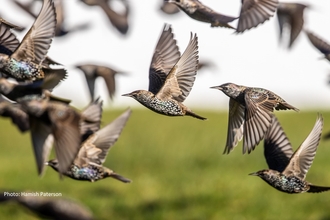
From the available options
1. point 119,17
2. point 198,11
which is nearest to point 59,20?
point 119,17

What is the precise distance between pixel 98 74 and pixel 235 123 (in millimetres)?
2968

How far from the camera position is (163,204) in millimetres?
9852

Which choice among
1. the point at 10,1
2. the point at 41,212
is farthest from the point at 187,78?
the point at 10,1

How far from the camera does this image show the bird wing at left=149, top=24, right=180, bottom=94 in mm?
5566

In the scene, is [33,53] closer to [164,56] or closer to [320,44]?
[164,56]

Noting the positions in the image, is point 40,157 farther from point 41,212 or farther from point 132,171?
point 132,171

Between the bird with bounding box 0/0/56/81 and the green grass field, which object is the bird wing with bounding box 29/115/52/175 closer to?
the bird with bounding box 0/0/56/81

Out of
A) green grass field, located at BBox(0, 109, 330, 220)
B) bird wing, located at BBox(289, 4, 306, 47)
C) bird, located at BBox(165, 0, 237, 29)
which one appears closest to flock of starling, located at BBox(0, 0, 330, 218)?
bird, located at BBox(165, 0, 237, 29)

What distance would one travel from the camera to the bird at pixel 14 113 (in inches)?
234

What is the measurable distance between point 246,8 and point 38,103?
66.4 inches

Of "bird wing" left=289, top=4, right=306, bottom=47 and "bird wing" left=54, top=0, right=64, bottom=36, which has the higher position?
"bird wing" left=289, top=4, right=306, bottom=47

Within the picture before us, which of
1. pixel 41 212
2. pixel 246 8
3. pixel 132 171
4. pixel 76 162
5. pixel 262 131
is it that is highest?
pixel 246 8

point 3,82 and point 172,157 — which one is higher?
point 3,82

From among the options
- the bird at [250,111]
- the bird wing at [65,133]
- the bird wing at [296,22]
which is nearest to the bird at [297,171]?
the bird at [250,111]
